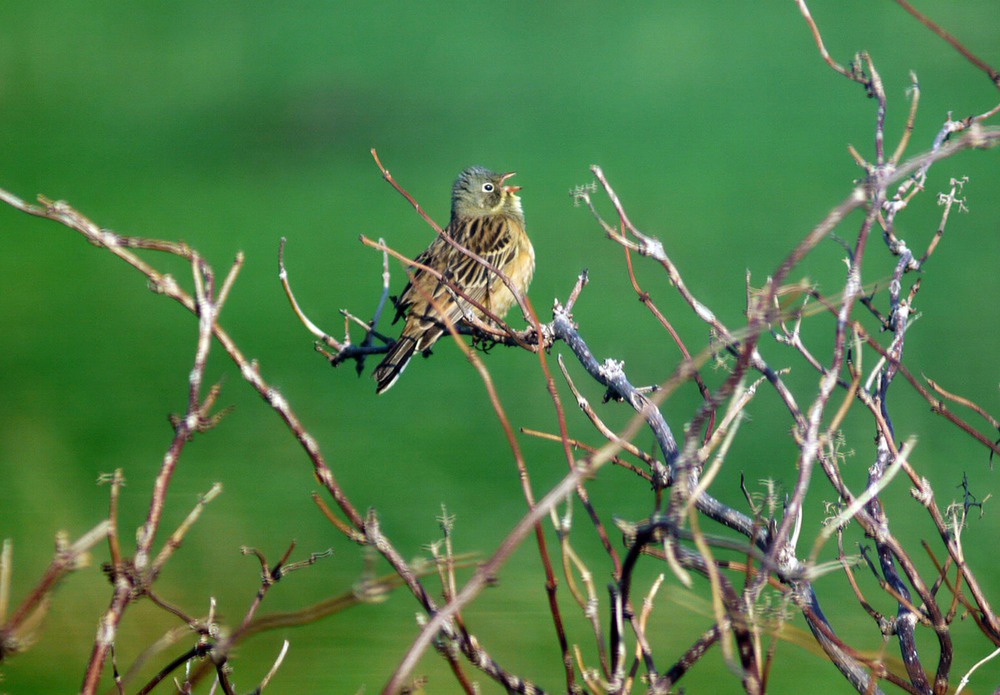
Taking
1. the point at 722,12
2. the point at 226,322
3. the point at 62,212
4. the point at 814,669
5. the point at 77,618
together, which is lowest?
the point at 814,669

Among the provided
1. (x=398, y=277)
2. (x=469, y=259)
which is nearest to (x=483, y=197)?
(x=469, y=259)

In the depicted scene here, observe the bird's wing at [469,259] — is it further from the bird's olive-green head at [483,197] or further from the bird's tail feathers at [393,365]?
the bird's tail feathers at [393,365]

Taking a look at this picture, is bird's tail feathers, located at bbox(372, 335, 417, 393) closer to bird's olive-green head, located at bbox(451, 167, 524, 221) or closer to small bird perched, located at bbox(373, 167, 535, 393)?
small bird perched, located at bbox(373, 167, 535, 393)

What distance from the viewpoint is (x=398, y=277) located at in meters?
10.8

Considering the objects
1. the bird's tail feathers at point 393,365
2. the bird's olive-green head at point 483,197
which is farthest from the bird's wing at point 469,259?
the bird's tail feathers at point 393,365

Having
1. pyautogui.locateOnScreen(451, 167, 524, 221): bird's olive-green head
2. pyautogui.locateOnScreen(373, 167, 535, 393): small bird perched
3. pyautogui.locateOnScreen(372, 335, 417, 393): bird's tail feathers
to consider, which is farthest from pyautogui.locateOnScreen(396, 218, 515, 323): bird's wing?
pyautogui.locateOnScreen(372, 335, 417, 393): bird's tail feathers

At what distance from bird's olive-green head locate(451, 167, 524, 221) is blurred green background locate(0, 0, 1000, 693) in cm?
216

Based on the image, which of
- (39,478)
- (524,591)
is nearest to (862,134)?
(524,591)

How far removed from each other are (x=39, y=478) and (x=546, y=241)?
5591mm

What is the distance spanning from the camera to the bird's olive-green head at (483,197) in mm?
5645

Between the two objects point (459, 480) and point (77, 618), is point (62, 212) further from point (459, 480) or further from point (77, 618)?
point (459, 480)

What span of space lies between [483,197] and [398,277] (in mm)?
5160

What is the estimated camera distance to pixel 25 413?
978 cm

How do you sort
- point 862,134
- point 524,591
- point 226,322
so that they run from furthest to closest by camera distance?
1. point 862,134
2. point 226,322
3. point 524,591
